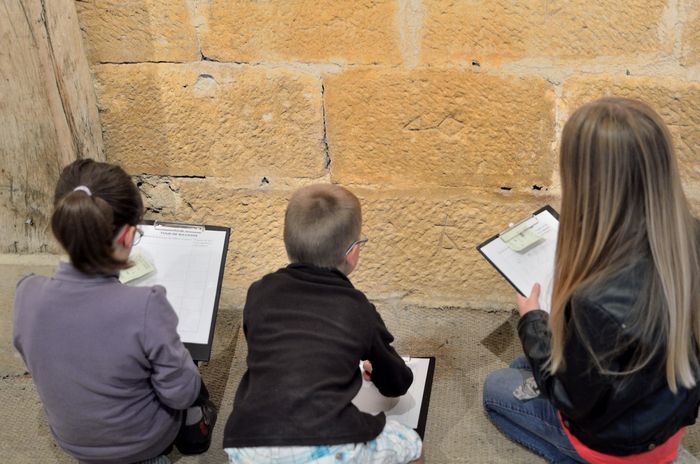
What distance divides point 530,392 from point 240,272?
1.21 m

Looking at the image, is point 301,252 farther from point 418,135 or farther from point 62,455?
point 62,455

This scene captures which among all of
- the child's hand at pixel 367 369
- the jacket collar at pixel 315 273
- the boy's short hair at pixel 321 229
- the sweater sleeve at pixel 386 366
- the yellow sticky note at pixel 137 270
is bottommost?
the child's hand at pixel 367 369

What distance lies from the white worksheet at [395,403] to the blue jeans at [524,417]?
0.78 feet

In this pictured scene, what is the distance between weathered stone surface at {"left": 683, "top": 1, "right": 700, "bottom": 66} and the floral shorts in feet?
4.74

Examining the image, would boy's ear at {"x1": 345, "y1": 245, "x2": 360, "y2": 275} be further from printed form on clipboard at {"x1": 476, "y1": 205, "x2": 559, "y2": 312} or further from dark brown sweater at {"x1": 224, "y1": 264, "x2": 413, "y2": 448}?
printed form on clipboard at {"x1": 476, "y1": 205, "x2": 559, "y2": 312}

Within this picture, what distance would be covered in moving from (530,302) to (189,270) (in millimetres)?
1066

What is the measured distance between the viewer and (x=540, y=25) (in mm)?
2250

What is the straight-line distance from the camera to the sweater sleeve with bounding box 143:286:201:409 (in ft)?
5.93

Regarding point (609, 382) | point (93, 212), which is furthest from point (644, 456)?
point (93, 212)

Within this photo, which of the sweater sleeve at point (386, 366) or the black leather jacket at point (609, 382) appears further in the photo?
the sweater sleeve at point (386, 366)

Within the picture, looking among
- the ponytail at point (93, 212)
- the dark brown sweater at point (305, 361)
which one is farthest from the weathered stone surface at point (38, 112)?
the dark brown sweater at point (305, 361)

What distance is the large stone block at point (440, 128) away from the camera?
2365 millimetres

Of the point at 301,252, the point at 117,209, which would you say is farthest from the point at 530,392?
the point at 117,209

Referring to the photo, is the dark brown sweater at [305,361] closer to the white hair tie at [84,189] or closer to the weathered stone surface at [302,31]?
the white hair tie at [84,189]
